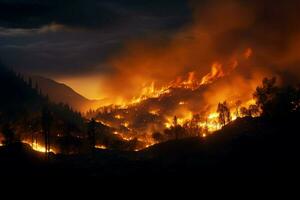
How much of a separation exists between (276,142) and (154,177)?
176 ft

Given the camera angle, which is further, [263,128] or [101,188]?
[263,128]

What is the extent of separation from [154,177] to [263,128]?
7764cm

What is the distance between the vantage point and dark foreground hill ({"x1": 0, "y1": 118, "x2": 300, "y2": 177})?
133m

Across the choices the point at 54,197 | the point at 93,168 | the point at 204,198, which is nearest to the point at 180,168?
the point at 93,168

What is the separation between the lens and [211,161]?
151625 millimetres

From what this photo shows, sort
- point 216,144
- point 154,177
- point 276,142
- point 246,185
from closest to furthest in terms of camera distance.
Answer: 1. point 246,185
2. point 154,177
3. point 276,142
4. point 216,144

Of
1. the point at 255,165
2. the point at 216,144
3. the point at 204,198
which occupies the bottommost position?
the point at 204,198

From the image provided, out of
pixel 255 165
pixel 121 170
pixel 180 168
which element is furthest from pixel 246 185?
pixel 121 170

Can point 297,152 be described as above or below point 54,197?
above

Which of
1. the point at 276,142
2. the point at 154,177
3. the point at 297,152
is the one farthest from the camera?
the point at 276,142

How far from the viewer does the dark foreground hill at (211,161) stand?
13312 centimetres

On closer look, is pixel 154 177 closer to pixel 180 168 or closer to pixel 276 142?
pixel 180 168

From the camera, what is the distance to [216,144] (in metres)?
180

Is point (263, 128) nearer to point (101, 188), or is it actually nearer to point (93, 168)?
Answer: point (93, 168)
